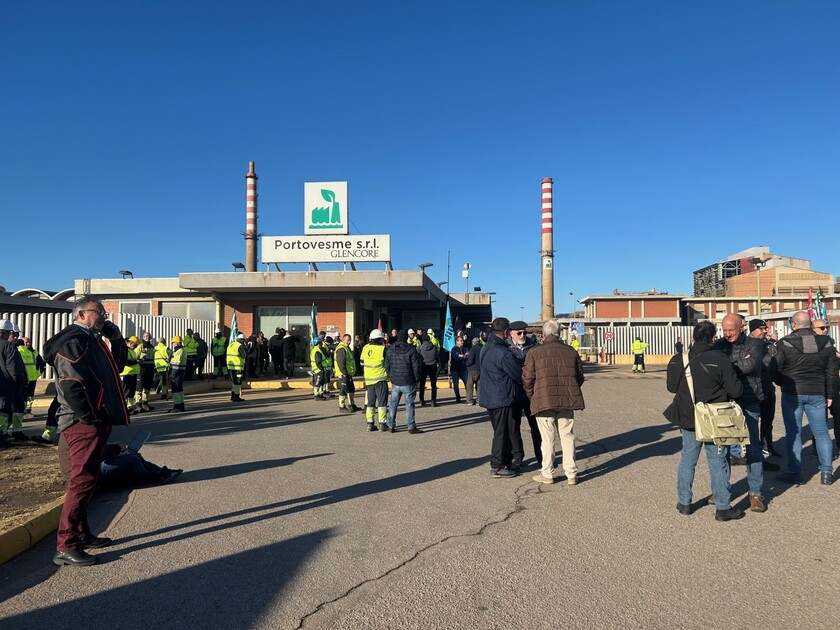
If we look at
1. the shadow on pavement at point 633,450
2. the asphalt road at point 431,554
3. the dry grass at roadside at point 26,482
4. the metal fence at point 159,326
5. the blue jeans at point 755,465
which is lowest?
the shadow on pavement at point 633,450

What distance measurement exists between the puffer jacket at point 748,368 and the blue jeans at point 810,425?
2.11ft

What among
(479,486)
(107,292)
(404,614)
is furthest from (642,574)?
(107,292)

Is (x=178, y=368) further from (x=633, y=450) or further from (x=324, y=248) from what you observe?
(x=324, y=248)

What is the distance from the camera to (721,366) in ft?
18.0

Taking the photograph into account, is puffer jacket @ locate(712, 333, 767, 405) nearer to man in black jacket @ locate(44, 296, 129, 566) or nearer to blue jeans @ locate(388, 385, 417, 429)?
blue jeans @ locate(388, 385, 417, 429)

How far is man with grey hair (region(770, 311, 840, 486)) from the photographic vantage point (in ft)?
22.3

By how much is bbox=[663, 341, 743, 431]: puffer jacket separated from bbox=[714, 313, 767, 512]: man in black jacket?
16 cm

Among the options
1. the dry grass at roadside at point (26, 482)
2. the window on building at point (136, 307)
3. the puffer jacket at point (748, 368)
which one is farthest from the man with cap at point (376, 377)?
the window on building at point (136, 307)

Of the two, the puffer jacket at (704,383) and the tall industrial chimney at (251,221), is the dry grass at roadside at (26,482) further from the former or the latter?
the tall industrial chimney at (251,221)

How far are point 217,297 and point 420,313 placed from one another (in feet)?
44.2

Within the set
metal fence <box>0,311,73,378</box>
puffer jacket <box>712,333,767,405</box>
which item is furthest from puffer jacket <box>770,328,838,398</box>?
metal fence <box>0,311,73,378</box>

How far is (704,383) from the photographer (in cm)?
550

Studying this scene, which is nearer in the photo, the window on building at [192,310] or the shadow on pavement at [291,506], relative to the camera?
the shadow on pavement at [291,506]

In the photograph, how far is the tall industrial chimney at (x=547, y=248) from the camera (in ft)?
143
